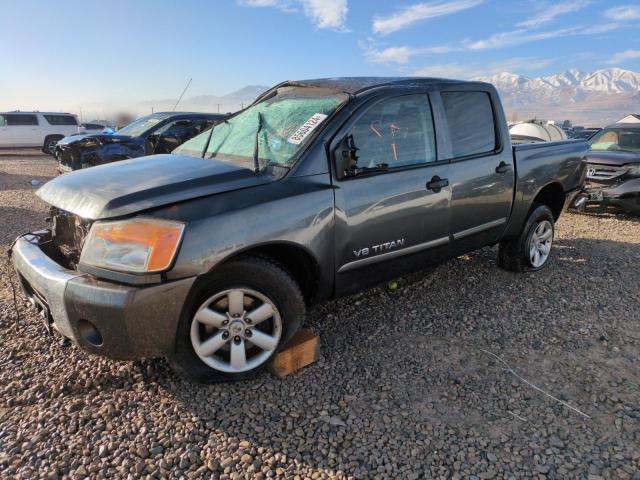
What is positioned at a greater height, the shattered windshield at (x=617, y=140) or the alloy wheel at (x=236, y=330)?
the shattered windshield at (x=617, y=140)

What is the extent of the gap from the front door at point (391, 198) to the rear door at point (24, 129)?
67.0ft

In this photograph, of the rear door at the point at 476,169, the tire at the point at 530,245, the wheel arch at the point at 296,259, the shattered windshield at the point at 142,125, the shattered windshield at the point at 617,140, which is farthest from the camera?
the shattered windshield at the point at 142,125

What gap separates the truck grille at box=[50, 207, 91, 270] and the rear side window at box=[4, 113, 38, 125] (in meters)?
19.6

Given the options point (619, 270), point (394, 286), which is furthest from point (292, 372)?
point (619, 270)

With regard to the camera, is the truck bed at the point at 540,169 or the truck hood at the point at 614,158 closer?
the truck bed at the point at 540,169

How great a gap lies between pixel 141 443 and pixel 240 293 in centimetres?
86

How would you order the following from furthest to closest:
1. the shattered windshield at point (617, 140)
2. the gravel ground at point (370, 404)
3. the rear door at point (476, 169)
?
1. the shattered windshield at point (617, 140)
2. the rear door at point (476, 169)
3. the gravel ground at point (370, 404)

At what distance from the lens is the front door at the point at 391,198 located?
2.90 metres

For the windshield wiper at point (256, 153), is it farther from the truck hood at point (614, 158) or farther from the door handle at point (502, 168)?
the truck hood at point (614, 158)

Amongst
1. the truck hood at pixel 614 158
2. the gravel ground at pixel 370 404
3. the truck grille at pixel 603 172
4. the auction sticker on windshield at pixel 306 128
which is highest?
the auction sticker on windshield at pixel 306 128

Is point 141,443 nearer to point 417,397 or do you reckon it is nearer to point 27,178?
point 417,397

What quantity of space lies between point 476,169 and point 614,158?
5294 millimetres

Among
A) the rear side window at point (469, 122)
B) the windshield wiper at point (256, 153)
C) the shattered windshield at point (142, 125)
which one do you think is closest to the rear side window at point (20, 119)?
the shattered windshield at point (142, 125)

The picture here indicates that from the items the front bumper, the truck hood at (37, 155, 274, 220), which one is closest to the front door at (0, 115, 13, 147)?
the truck hood at (37, 155, 274, 220)
